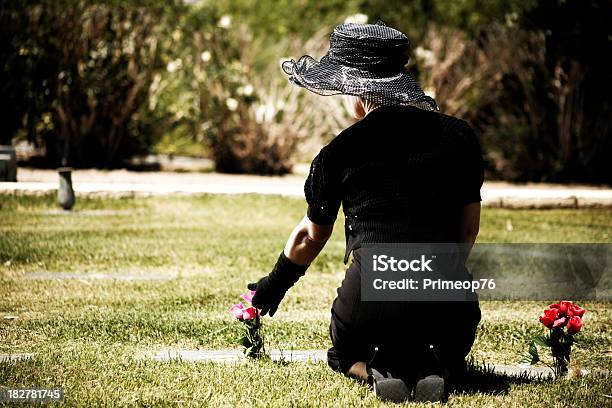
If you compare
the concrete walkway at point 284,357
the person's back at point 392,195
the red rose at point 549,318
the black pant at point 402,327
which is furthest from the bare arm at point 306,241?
the red rose at point 549,318

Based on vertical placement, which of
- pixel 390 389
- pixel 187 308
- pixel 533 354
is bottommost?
pixel 187 308

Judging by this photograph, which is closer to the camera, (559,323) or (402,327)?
(402,327)

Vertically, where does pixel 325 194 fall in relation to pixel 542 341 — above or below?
above

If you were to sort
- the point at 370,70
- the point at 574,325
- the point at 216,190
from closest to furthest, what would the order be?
the point at 370,70 < the point at 574,325 < the point at 216,190

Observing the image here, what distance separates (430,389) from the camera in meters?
3.95

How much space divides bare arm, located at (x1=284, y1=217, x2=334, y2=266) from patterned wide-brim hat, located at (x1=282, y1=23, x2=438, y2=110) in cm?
55

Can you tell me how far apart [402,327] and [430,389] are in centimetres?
27

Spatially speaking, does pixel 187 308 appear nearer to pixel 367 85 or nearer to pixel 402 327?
pixel 402 327

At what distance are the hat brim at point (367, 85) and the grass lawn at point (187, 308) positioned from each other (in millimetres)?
1187

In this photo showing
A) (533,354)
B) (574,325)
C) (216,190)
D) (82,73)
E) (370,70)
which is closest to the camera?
(370,70)

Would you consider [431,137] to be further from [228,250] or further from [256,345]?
[228,250]

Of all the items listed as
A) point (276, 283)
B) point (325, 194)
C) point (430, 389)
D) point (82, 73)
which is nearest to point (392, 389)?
point (430, 389)

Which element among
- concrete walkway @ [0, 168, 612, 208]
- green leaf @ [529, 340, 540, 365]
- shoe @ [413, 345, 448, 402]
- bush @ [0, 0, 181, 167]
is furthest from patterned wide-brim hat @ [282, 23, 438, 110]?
bush @ [0, 0, 181, 167]

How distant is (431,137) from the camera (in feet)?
13.0
